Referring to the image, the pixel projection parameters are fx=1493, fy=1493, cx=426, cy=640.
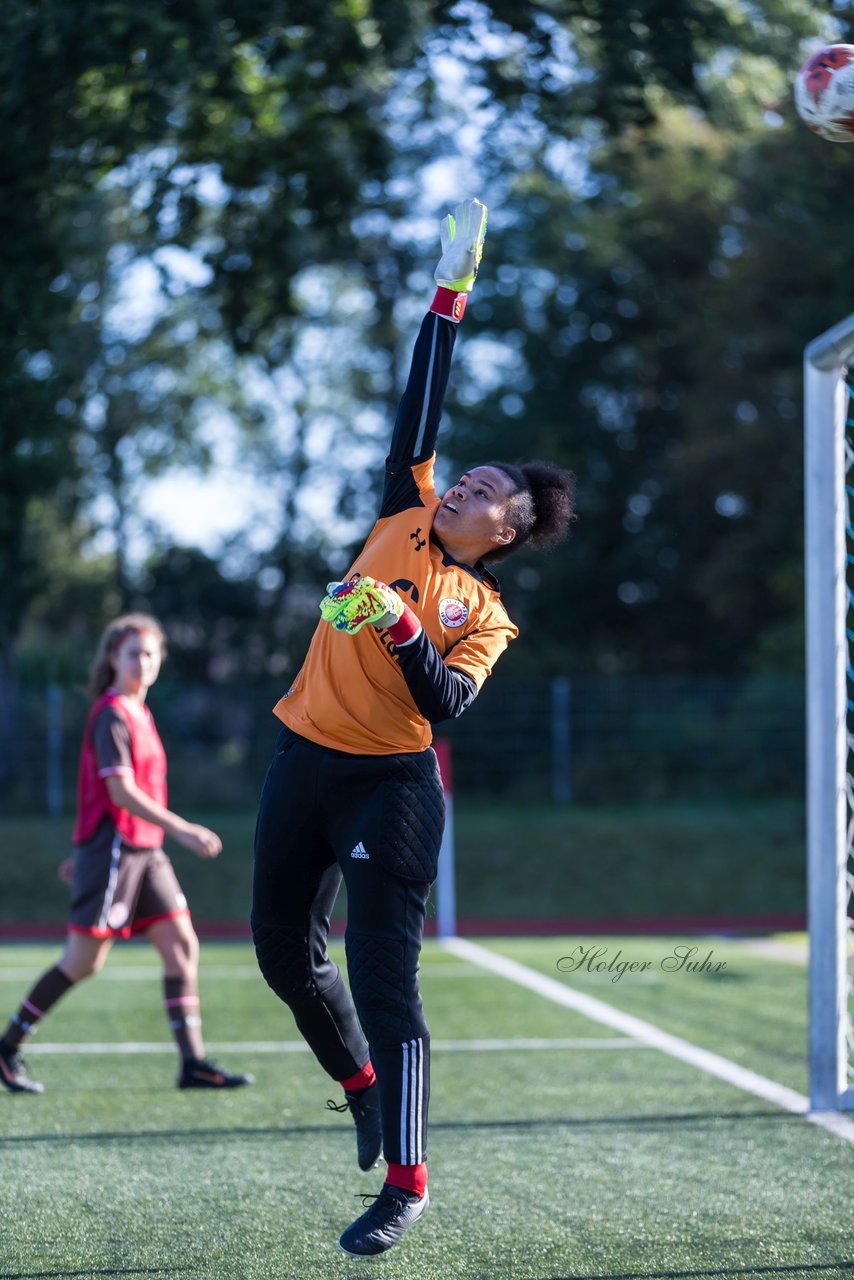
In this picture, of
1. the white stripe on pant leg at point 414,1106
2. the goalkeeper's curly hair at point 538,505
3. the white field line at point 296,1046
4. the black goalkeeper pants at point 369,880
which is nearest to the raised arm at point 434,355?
the goalkeeper's curly hair at point 538,505

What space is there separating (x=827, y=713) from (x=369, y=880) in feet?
8.31

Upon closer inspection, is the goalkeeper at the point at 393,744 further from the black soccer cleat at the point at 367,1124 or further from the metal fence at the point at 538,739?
the metal fence at the point at 538,739

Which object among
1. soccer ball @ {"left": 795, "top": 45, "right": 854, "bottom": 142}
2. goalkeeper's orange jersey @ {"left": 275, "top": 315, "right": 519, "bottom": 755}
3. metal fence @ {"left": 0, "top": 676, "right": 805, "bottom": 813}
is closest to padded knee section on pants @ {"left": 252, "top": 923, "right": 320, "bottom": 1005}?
goalkeeper's orange jersey @ {"left": 275, "top": 315, "right": 519, "bottom": 755}

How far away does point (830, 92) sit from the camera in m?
5.21

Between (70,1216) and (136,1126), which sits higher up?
(70,1216)

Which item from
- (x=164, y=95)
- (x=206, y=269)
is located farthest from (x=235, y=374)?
(x=164, y=95)

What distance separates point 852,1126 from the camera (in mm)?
5504

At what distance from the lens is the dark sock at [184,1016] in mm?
6371

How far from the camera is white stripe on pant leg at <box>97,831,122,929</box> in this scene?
6234 millimetres

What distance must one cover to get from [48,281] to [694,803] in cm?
1317

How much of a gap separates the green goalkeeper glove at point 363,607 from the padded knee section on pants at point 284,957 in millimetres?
995

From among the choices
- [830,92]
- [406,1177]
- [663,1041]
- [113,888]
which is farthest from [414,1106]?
[663,1041]

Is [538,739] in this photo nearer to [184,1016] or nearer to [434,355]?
[184,1016]

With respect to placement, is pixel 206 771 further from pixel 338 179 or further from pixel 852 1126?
pixel 852 1126
